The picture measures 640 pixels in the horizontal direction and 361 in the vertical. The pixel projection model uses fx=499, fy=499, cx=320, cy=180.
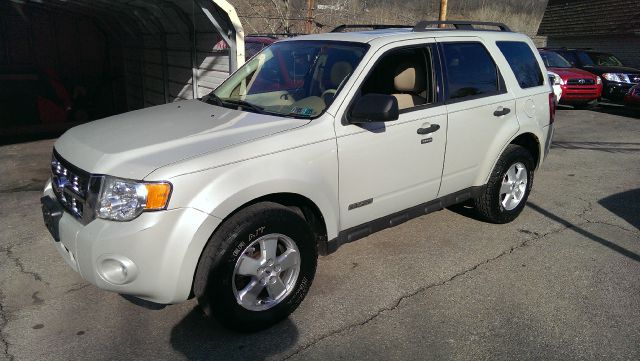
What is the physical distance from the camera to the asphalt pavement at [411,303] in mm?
3025

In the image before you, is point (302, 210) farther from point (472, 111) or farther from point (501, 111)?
point (501, 111)

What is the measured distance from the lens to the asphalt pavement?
9.93ft

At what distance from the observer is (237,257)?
2.91 meters

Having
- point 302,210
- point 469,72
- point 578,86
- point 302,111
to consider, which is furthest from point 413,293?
point 578,86

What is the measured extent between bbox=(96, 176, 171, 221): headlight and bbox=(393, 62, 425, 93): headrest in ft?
7.49

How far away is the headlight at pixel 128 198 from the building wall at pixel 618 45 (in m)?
23.7

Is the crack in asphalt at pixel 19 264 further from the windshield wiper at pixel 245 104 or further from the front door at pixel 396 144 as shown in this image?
the front door at pixel 396 144

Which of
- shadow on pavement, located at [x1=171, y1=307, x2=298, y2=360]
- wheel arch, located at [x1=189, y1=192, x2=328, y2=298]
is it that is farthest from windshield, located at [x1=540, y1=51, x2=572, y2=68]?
shadow on pavement, located at [x1=171, y1=307, x2=298, y2=360]

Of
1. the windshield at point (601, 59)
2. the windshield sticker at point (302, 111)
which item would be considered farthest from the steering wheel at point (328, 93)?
the windshield at point (601, 59)

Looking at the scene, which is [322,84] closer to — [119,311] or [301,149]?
[301,149]

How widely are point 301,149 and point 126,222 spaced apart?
1115 millimetres

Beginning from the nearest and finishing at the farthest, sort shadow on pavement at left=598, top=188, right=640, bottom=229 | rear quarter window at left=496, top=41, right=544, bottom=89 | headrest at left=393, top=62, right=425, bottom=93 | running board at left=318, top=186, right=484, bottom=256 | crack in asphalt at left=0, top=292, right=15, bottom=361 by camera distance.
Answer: crack in asphalt at left=0, top=292, right=15, bottom=361 < running board at left=318, top=186, right=484, bottom=256 < headrest at left=393, top=62, right=425, bottom=93 < rear quarter window at left=496, top=41, right=544, bottom=89 < shadow on pavement at left=598, top=188, right=640, bottom=229

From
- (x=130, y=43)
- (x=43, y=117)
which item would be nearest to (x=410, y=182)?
(x=130, y=43)

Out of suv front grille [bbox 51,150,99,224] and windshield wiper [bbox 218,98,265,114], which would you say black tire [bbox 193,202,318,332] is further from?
windshield wiper [bbox 218,98,265,114]
